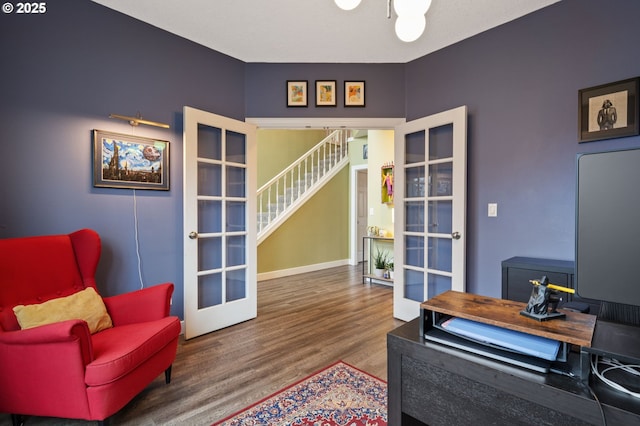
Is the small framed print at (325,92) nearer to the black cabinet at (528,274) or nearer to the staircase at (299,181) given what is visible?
the black cabinet at (528,274)

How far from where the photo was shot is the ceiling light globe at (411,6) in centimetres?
137

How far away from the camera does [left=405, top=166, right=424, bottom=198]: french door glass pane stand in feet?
10.6

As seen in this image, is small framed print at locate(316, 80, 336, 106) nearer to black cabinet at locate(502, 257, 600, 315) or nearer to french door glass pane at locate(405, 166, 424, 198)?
french door glass pane at locate(405, 166, 424, 198)

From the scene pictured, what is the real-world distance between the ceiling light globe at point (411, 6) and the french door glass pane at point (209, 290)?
270 centimetres

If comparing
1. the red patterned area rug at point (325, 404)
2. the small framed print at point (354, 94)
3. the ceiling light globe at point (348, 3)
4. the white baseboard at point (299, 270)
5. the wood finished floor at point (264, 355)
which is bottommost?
the wood finished floor at point (264, 355)

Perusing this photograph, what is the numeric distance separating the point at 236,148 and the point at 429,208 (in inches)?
83.3

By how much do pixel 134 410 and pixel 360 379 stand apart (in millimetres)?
1425

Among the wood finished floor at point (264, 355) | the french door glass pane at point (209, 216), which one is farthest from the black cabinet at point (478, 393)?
the french door glass pane at point (209, 216)

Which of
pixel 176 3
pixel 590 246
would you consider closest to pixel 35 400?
pixel 590 246

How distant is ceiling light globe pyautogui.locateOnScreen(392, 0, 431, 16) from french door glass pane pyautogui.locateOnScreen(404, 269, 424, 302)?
2467 millimetres

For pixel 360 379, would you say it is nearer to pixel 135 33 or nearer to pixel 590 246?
pixel 590 246

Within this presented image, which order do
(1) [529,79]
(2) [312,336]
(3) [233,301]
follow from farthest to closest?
(3) [233,301] → (2) [312,336] → (1) [529,79]

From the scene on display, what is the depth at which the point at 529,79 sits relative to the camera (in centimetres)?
258

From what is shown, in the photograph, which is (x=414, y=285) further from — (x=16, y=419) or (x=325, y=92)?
(x=16, y=419)
